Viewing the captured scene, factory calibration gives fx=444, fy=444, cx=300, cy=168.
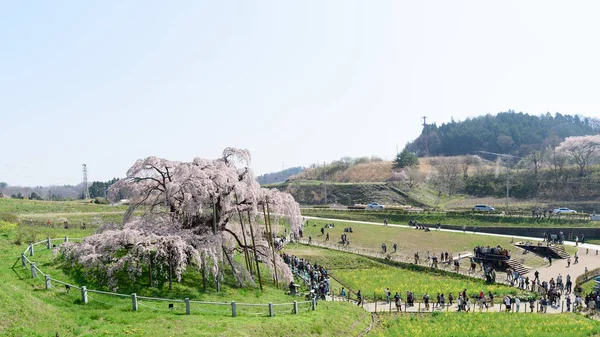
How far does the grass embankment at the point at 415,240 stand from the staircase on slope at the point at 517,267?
1.87 m

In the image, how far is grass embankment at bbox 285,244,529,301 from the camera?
3250 cm

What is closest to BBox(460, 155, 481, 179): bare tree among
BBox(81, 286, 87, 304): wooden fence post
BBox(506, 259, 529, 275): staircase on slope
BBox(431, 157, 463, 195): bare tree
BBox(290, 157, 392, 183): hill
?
BBox(431, 157, 463, 195): bare tree

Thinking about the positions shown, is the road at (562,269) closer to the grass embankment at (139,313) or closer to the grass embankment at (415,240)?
the grass embankment at (415,240)

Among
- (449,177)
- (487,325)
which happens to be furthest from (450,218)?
(487,325)

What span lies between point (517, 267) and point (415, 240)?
1276cm

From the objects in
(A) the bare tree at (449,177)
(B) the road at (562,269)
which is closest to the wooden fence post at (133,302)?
(B) the road at (562,269)

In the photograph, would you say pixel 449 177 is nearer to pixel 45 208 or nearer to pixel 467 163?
pixel 467 163

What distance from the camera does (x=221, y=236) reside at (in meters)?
25.7

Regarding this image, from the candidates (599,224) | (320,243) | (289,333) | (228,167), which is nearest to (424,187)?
(599,224)

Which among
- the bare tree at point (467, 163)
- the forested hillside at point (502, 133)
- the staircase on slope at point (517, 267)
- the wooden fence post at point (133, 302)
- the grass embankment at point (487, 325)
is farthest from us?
the forested hillside at point (502, 133)

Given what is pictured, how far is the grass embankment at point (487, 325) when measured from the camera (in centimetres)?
2162

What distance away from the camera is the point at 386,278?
36906 mm

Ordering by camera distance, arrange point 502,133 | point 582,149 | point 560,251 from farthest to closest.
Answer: point 502,133 < point 582,149 < point 560,251

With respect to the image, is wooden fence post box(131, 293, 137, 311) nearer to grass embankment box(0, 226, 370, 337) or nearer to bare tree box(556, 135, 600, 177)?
grass embankment box(0, 226, 370, 337)
